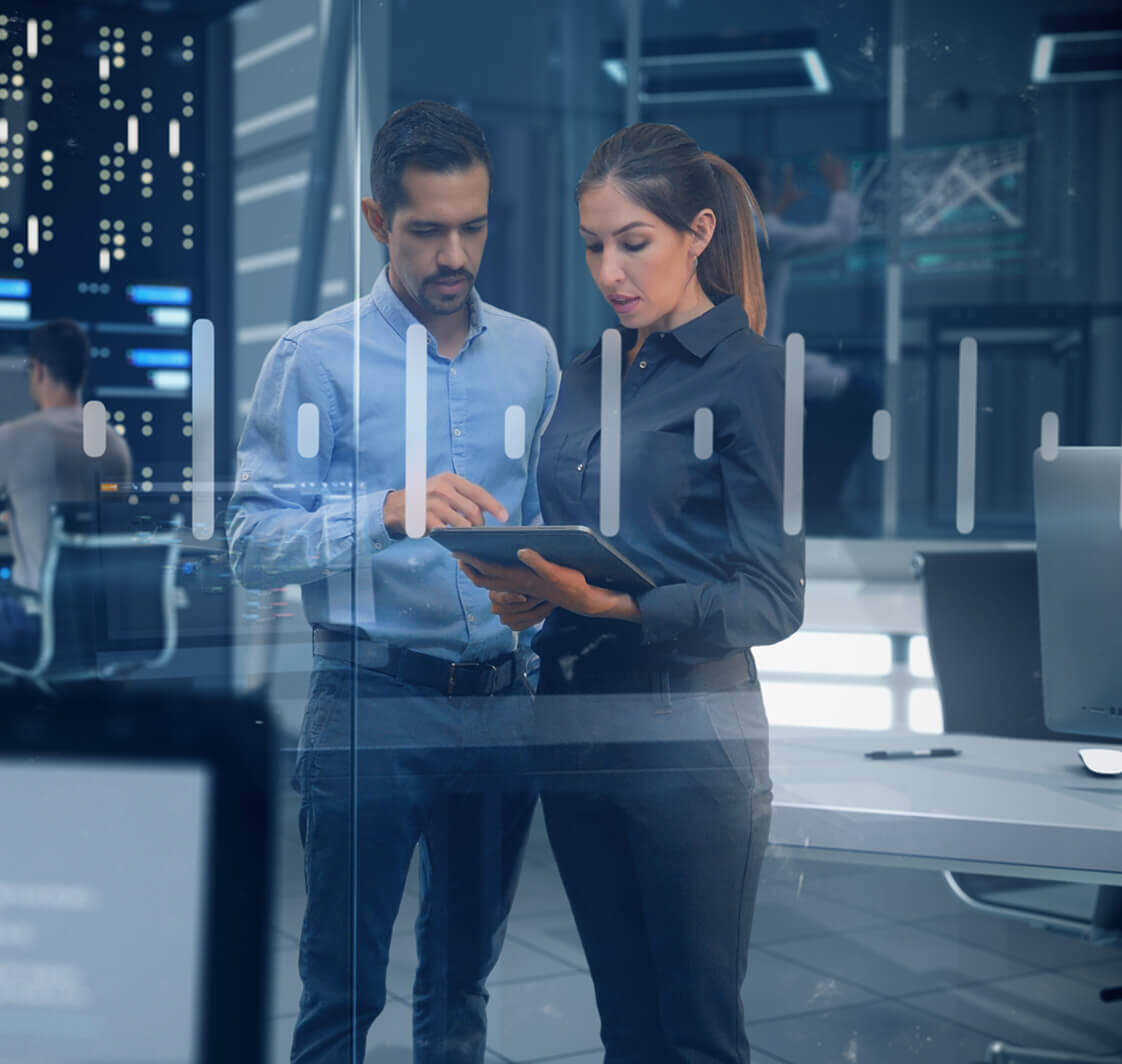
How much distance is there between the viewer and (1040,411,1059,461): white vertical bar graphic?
1701 millimetres

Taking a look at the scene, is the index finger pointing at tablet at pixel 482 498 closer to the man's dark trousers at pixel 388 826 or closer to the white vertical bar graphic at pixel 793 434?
the man's dark trousers at pixel 388 826

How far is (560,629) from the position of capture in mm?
1483

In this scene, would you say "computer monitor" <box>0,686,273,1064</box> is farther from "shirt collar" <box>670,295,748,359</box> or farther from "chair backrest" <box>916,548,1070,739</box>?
"chair backrest" <box>916,548,1070,739</box>

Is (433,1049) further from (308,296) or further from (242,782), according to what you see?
(308,296)

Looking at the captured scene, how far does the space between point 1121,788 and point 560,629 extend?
0.86 m

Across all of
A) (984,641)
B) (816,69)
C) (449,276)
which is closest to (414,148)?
(449,276)

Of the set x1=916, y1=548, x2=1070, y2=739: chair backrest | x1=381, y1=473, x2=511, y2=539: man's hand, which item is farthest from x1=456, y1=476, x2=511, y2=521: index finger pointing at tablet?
x1=916, y1=548, x2=1070, y2=739: chair backrest

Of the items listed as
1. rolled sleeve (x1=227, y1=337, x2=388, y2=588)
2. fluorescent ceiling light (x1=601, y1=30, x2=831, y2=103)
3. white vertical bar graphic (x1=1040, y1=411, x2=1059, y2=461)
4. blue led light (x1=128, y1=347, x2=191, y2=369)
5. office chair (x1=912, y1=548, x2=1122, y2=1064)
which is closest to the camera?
rolled sleeve (x1=227, y1=337, x2=388, y2=588)

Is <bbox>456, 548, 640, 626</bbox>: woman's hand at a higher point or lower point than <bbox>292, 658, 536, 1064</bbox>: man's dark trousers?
higher

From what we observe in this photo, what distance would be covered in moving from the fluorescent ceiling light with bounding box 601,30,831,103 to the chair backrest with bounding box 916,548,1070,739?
3.34 ft

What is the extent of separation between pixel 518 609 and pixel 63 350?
2.28ft

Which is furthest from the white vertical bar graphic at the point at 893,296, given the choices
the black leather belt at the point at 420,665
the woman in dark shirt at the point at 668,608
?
the black leather belt at the point at 420,665

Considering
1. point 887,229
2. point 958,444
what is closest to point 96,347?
point 958,444

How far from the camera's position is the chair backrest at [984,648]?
2291mm
